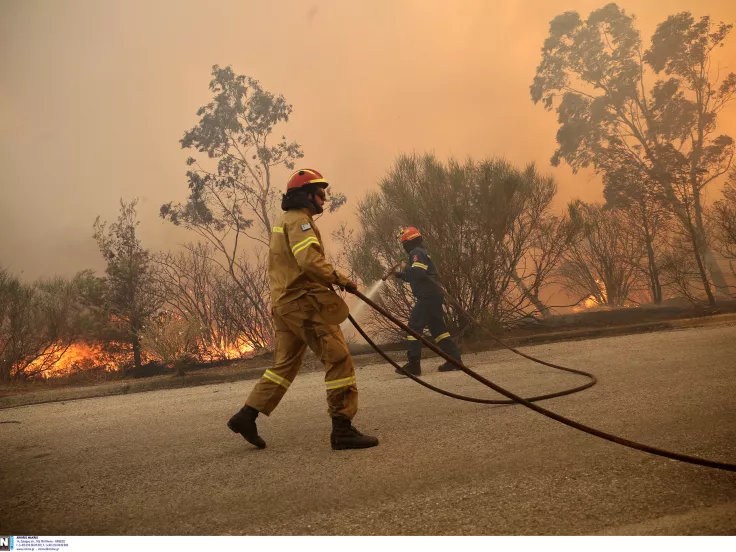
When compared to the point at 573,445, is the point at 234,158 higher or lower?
higher

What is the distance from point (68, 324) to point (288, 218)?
10.4m

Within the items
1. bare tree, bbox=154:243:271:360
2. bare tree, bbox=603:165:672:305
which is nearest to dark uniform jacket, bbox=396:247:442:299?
bare tree, bbox=154:243:271:360

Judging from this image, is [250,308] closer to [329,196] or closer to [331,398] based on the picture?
[329,196]

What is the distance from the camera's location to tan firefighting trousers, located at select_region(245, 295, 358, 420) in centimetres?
354

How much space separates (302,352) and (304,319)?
0.34 metres

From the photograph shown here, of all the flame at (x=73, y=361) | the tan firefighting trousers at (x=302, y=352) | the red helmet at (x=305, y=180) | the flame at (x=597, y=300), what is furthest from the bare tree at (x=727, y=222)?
Result: the flame at (x=73, y=361)

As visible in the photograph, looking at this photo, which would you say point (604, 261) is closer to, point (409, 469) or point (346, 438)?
point (346, 438)

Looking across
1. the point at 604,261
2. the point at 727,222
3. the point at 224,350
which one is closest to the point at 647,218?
the point at 604,261

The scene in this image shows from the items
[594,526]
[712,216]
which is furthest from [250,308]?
[594,526]

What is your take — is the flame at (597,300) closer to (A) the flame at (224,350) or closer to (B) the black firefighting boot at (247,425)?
(A) the flame at (224,350)

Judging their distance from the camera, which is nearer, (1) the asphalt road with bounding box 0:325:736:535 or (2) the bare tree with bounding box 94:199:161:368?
(1) the asphalt road with bounding box 0:325:736:535

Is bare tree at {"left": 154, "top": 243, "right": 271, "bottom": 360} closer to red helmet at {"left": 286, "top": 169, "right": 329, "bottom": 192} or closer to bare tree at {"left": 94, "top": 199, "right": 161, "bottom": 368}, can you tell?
bare tree at {"left": 94, "top": 199, "right": 161, "bottom": 368}

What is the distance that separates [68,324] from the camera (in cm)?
1202

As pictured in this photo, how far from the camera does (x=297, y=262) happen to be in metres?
3.56
